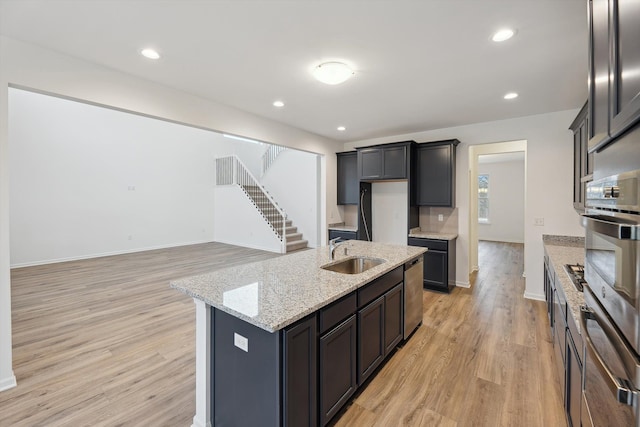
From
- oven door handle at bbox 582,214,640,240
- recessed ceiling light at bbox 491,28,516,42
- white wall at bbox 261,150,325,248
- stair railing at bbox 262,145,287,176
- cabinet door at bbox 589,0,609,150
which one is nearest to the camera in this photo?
oven door handle at bbox 582,214,640,240

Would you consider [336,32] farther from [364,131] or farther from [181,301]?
[181,301]

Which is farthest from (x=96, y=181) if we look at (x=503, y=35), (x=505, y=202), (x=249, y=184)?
(x=505, y=202)

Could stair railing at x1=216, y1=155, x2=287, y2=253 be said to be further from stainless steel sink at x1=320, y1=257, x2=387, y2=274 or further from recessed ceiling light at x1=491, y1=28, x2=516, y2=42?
recessed ceiling light at x1=491, y1=28, x2=516, y2=42

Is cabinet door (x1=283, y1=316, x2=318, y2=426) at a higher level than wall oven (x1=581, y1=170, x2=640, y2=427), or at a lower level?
lower

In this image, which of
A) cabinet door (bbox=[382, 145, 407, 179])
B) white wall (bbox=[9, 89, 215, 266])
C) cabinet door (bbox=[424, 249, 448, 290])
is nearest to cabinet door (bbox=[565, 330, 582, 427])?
cabinet door (bbox=[424, 249, 448, 290])

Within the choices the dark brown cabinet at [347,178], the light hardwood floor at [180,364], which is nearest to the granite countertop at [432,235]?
the light hardwood floor at [180,364]

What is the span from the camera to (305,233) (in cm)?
844

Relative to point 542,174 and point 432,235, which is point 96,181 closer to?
point 432,235

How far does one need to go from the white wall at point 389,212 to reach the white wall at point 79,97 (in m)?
2.57

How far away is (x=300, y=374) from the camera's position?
1.53 m

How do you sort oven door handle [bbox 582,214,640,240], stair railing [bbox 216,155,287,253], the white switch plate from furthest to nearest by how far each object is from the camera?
1. stair railing [bbox 216,155,287,253]
2. the white switch plate
3. oven door handle [bbox 582,214,640,240]

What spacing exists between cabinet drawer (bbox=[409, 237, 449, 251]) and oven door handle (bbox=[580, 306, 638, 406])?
3374mm

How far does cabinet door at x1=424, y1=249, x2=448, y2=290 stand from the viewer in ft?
14.5

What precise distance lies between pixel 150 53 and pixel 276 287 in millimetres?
2278
